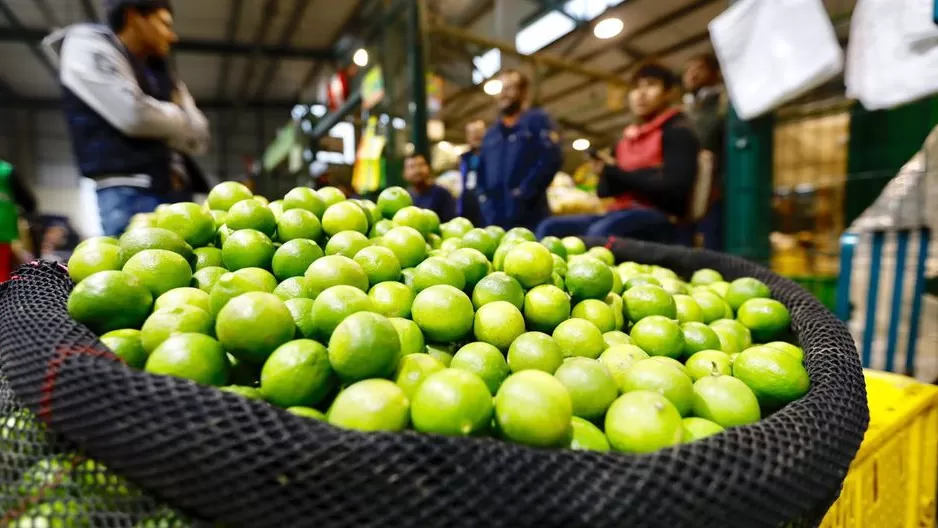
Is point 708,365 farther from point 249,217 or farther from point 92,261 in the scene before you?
point 92,261

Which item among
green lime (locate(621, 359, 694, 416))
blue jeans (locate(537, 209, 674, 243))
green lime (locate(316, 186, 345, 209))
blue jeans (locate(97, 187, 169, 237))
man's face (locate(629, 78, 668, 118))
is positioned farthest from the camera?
man's face (locate(629, 78, 668, 118))

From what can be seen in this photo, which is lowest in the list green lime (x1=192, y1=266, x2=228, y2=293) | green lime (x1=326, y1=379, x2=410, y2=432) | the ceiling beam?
green lime (x1=326, y1=379, x2=410, y2=432)

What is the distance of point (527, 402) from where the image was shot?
32.7 inches

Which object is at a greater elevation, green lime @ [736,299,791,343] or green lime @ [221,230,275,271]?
green lime @ [221,230,275,271]

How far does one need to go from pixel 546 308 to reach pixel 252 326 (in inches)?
25.6

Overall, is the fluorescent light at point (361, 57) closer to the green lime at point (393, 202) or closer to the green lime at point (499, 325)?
the green lime at point (393, 202)

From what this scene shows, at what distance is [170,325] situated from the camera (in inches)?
36.8

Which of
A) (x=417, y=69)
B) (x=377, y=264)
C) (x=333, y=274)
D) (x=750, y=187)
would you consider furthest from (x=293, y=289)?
(x=417, y=69)

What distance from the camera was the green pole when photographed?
5.29 metres

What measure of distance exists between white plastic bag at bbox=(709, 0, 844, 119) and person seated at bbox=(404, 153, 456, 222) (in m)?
2.51

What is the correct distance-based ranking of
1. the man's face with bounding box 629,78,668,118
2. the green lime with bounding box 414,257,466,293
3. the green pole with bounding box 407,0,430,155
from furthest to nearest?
1. the green pole with bounding box 407,0,430,155
2. the man's face with bounding box 629,78,668,118
3. the green lime with bounding box 414,257,466,293

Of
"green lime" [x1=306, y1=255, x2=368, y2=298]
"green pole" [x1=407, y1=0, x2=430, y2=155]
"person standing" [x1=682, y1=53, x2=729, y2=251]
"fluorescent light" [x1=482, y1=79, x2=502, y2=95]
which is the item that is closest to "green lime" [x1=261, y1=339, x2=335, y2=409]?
"green lime" [x1=306, y1=255, x2=368, y2=298]

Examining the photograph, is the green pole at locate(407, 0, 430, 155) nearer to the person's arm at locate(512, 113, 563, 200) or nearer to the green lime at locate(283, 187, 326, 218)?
the person's arm at locate(512, 113, 563, 200)

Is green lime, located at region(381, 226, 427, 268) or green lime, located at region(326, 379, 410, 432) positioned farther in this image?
green lime, located at region(381, 226, 427, 268)
